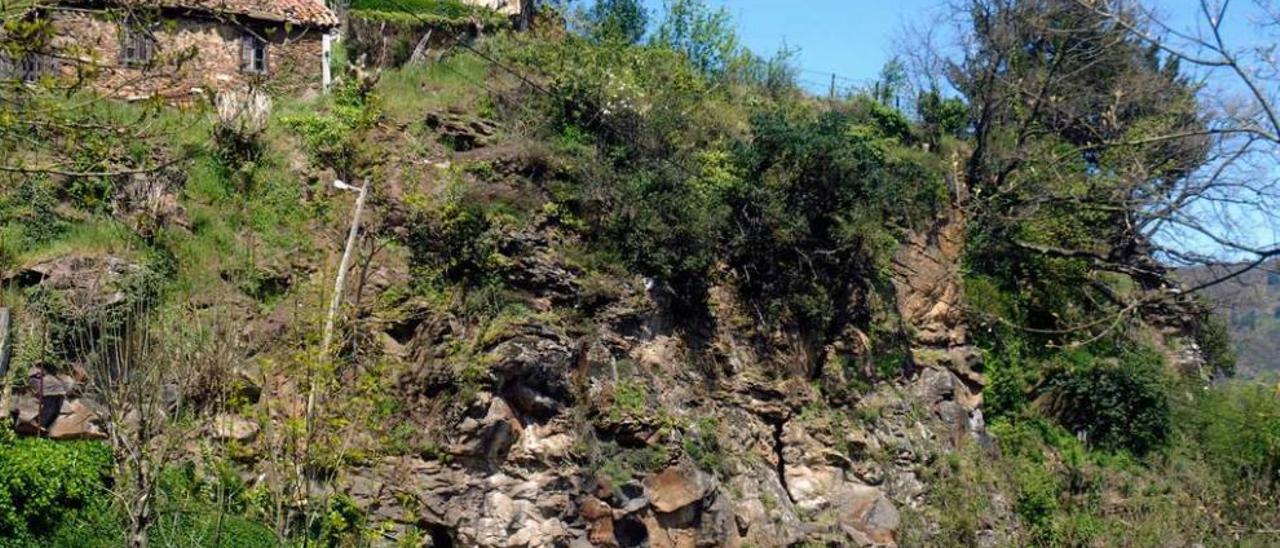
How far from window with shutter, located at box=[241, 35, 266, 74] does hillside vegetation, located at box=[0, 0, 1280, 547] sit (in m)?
1.59

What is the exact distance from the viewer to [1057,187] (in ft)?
67.4

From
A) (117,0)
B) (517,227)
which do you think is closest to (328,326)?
(117,0)

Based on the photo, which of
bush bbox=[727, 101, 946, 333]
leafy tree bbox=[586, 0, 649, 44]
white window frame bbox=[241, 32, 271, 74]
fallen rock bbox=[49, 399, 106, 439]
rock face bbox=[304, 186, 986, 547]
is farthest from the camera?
leafy tree bbox=[586, 0, 649, 44]

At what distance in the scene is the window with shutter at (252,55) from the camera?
71.7 feet

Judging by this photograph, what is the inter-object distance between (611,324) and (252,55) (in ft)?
29.5

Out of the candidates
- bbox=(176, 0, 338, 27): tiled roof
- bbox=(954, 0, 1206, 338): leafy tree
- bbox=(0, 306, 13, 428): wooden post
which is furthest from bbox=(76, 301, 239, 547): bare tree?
bbox=(954, 0, 1206, 338): leafy tree

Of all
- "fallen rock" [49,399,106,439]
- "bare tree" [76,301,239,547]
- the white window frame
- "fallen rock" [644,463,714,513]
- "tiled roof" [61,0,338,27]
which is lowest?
"fallen rock" [644,463,714,513]

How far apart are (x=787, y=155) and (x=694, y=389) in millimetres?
4698

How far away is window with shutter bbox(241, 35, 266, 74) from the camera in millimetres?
21859

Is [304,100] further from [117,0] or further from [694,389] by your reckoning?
[117,0]

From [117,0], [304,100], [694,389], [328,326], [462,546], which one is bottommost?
[462,546]

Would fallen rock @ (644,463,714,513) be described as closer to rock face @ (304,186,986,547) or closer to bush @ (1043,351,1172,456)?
rock face @ (304,186,986,547)

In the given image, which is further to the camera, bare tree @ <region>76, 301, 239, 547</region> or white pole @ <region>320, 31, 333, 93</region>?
white pole @ <region>320, 31, 333, 93</region>

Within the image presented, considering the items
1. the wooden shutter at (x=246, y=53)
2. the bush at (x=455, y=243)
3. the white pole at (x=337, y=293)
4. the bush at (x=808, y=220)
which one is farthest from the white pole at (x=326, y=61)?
the bush at (x=808, y=220)
